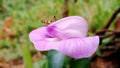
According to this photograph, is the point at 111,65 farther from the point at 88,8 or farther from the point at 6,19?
the point at 6,19

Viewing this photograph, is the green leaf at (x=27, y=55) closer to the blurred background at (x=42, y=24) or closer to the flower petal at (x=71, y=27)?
the blurred background at (x=42, y=24)

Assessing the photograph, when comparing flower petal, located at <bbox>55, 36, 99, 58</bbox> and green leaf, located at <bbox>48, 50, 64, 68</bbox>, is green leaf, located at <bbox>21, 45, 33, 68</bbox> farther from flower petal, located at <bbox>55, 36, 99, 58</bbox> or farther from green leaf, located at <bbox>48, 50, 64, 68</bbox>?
flower petal, located at <bbox>55, 36, 99, 58</bbox>

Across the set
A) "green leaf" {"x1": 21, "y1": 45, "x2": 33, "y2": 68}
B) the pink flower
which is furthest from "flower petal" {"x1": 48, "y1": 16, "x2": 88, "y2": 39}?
"green leaf" {"x1": 21, "y1": 45, "x2": 33, "y2": 68}

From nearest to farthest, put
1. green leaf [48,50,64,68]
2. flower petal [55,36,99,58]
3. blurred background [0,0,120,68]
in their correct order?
flower petal [55,36,99,58]
green leaf [48,50,64,68]
blurred background [0,0,120,68]

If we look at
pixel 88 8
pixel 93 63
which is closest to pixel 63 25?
pixel 93 63

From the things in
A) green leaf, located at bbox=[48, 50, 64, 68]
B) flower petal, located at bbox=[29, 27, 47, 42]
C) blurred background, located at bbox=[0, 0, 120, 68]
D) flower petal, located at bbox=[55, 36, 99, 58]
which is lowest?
blurred background, located at bbox=[0, 0, 120, 68]

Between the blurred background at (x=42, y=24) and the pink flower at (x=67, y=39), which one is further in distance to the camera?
the blurred background at (x=42, y=24)

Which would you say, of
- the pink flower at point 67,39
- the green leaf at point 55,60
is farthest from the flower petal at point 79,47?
the green leaf at point 55,60
